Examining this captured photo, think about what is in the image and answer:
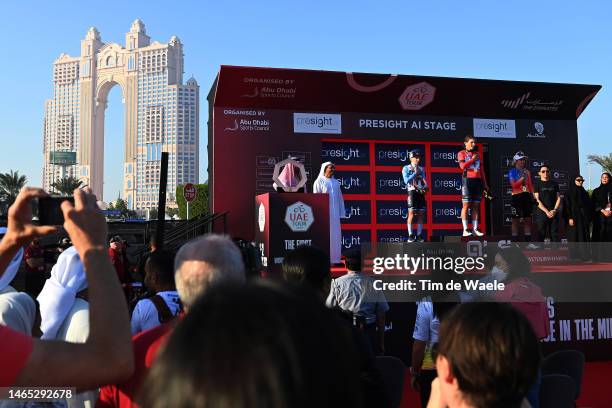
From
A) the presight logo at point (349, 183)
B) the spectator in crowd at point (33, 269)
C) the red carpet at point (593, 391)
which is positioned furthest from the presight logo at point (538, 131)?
the spectator in crowd at point (33, 269)

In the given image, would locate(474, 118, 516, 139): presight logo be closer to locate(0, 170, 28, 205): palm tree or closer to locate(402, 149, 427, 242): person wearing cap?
locate(402, 149, 427, 242): person wearing cap

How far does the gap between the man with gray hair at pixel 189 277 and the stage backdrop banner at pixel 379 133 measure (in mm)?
11123

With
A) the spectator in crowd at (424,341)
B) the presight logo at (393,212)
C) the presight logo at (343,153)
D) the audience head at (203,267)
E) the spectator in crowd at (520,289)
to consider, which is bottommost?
the spectator in crowd at (424,341)

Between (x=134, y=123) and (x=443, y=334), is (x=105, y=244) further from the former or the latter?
(x=134, y=123)

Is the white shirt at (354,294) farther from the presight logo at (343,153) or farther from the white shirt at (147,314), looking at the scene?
the presight logo at (343,153)

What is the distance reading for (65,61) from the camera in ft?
517

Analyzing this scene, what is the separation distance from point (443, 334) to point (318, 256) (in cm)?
138

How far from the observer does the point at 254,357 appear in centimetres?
62

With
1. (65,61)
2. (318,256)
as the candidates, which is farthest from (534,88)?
(65,61)

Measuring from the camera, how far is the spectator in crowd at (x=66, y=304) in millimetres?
2852

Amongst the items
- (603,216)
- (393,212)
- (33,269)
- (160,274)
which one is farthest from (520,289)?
(393,212)

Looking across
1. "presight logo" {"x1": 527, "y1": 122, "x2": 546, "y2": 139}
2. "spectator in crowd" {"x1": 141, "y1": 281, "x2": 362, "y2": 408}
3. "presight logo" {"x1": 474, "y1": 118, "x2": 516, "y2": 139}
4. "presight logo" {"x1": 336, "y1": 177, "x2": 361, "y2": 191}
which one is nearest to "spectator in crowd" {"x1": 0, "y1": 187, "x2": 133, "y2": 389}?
"spectator in crowd" {"x1": 141, "y1": 281, "x2": 362, "y2": 408}

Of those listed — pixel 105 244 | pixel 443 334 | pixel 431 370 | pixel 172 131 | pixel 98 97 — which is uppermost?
pixel 98 97

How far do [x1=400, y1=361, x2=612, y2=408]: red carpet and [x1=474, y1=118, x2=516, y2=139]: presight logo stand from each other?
340 inches
